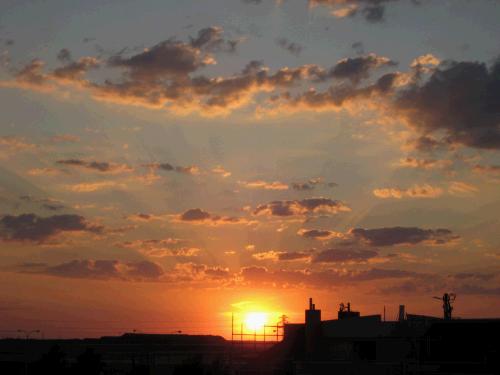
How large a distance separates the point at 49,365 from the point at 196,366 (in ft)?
45.2

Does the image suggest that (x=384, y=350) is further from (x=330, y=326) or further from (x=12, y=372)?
(x=12, y=372)

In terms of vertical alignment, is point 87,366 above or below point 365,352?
below

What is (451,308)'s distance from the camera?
322 ft

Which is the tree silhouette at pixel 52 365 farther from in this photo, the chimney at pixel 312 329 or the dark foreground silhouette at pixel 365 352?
the chimney at pixel 312 329

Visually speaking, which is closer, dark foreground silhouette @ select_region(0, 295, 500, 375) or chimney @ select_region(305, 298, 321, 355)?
dark foreground silhouette @ select_region(0, 295, 500, 375)

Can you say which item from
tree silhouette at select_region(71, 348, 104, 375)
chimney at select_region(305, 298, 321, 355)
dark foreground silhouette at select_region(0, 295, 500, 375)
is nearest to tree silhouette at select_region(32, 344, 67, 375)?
dark foreground silhouette at select_region(0, 295, 500, 375)

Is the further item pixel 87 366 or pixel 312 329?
pixel 312 329

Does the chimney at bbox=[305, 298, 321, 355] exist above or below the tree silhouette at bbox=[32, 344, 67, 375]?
above

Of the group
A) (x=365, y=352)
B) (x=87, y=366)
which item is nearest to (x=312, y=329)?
(x=365, y=352)

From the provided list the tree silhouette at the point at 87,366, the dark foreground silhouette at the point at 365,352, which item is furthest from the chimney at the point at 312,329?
the tree silhouette at the point at 87,366

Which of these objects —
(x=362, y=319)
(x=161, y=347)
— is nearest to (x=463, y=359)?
(x=362, y=319)

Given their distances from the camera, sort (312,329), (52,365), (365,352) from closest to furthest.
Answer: (52,365), (365,352), (312,329)

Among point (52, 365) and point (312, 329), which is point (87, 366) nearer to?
point (52, 365)

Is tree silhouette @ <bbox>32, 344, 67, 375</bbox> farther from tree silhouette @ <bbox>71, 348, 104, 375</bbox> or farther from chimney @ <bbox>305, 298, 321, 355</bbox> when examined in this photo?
chimney @ <bbox>305, 298, 321, 355</bbox>
